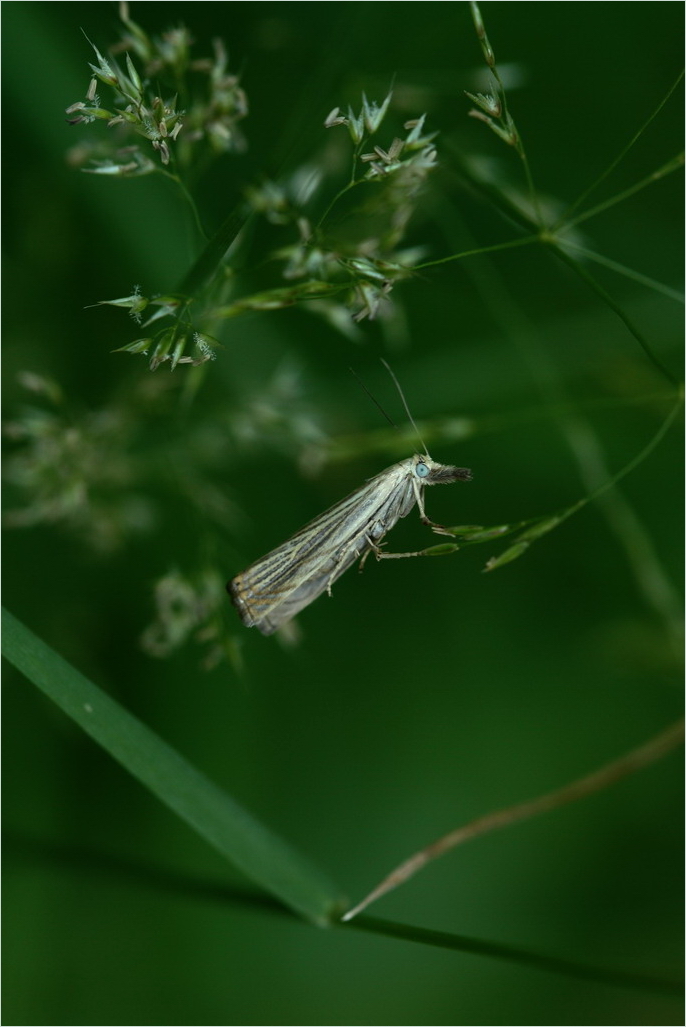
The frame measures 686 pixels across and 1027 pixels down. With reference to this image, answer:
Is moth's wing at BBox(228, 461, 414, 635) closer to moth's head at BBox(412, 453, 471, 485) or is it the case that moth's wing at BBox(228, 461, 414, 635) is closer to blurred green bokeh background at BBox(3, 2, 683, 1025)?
moth's head at BBox(412, 453, 471, 485)

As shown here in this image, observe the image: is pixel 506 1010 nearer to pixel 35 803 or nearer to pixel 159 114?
Result: pixel 35 803

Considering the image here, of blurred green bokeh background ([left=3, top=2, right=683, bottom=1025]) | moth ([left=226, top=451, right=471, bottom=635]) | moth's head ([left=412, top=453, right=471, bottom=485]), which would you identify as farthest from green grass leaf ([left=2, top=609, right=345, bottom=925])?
moth's head ([left=412, top=453, right=471, bottom=485])

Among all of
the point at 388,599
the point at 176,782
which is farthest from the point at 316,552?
the point at 388,599

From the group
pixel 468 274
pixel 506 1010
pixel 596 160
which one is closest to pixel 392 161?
pixel 468 274

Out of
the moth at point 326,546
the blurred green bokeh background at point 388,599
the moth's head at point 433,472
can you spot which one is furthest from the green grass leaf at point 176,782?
the moth's head at point 433,472

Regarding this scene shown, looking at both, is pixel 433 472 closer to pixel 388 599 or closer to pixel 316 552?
pixel 316 552

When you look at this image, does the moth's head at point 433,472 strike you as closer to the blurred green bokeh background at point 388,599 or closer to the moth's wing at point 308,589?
the moth's wing at point 308,589
